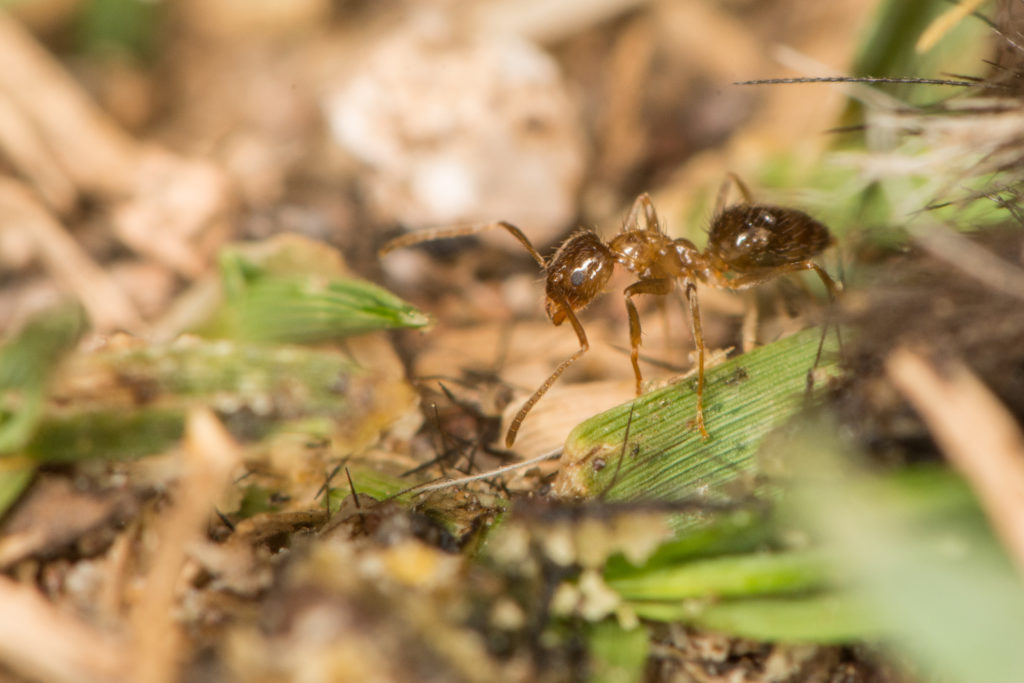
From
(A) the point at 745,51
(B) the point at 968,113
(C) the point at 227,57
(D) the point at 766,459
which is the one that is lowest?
(D) the point at 766,459

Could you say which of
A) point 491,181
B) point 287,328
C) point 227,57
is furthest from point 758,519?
point 227,57

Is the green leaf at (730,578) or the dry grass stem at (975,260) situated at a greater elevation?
the dry grass stem at (975,260)

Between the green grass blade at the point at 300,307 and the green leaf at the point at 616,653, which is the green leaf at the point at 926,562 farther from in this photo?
the green grass blade at the point at 300,307

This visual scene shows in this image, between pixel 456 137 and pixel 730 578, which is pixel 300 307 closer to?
pixel 456 137

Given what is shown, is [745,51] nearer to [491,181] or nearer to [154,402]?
[491,181]

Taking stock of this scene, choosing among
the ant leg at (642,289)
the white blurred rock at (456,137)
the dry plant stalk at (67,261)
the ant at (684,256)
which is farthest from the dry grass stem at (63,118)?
the ant leg at (642,289)

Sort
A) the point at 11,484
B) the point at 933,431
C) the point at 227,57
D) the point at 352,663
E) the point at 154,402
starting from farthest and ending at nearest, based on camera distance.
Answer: the point at 227,57
the point at 154,402
the point at 11,484
the point at 933,431
the point at 352,663

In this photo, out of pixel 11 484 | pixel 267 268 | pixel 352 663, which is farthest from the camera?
pixel 267 268
